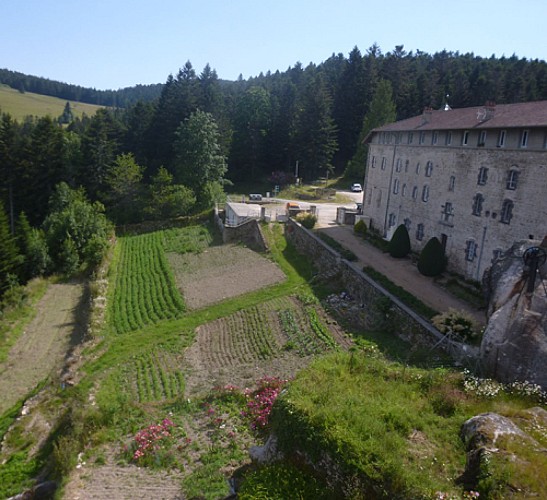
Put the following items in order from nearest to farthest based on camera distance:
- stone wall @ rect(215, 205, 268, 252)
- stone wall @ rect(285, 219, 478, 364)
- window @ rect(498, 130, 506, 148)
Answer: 1. stone wall @ rect(285, 219, 478, 364)
2. window @ rect(498, 130, 506, 148)
3. stone wall @ rect(215, 205, 268, 252)

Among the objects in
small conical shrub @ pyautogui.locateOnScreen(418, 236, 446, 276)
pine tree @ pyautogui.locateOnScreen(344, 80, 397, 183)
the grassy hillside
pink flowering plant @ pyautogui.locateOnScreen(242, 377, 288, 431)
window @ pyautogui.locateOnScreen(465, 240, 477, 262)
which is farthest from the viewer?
the grassy hillside

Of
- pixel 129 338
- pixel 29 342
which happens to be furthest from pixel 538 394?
pixel 29 342

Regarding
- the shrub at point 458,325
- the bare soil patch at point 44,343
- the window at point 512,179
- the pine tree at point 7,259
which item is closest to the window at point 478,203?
the window at point 512,179

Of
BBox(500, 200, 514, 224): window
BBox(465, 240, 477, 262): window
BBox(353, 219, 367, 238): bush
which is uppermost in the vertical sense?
BBox(500, 200, 514, 224): window

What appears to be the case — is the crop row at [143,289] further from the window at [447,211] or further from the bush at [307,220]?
the window at [447,211]

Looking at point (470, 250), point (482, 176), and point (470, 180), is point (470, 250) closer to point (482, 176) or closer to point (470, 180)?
point (470, 180)

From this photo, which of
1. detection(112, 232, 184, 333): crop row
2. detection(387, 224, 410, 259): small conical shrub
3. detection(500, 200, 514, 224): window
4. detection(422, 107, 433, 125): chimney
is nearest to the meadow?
detection(112, 232, 184, 333): crop row

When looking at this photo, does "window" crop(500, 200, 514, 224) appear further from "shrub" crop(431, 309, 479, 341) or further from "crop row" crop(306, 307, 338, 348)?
"crop row" crop(306, 307, 338, 348)

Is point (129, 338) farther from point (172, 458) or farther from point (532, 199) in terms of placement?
point (532, 199)
